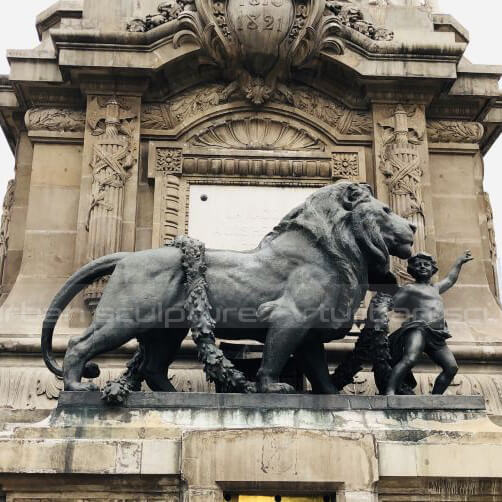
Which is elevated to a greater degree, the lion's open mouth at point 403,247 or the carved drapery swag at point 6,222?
the carved drapery swag at point 6,222

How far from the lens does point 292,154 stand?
43.3 feet

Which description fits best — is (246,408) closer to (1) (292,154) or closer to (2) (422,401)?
(2) (422,401)

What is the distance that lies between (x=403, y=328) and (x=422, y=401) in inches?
49.9

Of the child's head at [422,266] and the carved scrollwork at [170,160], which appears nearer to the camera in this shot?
the child's head at [422,266]

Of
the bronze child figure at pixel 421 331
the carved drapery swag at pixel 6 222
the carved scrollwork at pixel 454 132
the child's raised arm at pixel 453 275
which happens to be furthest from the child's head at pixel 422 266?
the carved drapery swag at pixel 6 222

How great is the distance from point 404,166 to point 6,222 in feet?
20.9

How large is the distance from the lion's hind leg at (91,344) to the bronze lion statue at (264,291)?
1 centimetres

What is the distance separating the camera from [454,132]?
13.9m

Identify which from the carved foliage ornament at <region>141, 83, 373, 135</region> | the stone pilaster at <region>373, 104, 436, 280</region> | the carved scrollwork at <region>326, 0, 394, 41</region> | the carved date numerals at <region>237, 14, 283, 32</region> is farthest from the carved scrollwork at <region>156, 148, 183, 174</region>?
the carved scrollwork at <region>326, 0, 394, 41</region>

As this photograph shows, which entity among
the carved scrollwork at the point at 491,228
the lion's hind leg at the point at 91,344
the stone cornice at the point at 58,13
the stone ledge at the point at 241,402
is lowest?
the stone ledge at the point at 241,402

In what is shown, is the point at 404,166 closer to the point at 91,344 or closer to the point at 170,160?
the point at 170,160

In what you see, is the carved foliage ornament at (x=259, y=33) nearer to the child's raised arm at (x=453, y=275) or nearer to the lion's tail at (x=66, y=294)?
the child's raised arm at (x=453, y=275)

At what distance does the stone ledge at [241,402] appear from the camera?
8.28 m

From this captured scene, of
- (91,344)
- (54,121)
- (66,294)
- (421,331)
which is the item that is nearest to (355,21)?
(54,121)
